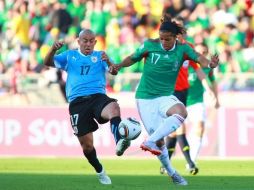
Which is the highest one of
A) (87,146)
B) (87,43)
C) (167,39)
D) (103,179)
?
(167,39)

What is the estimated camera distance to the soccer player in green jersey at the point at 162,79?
44.5 feet

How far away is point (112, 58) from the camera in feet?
81.1

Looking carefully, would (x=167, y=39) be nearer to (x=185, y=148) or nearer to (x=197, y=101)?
(x=185, y=148)

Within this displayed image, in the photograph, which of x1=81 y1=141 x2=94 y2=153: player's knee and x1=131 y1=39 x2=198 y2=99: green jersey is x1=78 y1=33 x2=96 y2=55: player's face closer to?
x1=131 y1=39 x2=198 y2=99: green jersey

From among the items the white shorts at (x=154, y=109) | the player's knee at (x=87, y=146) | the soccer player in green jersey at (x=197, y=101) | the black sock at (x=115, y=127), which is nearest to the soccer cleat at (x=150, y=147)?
the black sock at (x=115, y=127)

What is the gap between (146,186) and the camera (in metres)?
13.4

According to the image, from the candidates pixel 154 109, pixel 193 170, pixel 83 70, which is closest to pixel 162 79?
pixel 154 109

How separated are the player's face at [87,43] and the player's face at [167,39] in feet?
3.81

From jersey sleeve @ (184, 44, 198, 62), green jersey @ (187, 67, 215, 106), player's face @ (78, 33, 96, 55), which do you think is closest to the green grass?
green jersey @ (187, 67, 215, 106)

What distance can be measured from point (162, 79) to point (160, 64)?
23cm

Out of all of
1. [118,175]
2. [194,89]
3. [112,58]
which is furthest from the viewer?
[112,58]

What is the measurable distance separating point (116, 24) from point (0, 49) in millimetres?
3362

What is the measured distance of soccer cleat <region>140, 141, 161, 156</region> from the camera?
519 inches

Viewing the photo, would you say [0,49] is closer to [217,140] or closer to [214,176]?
[217,140]
